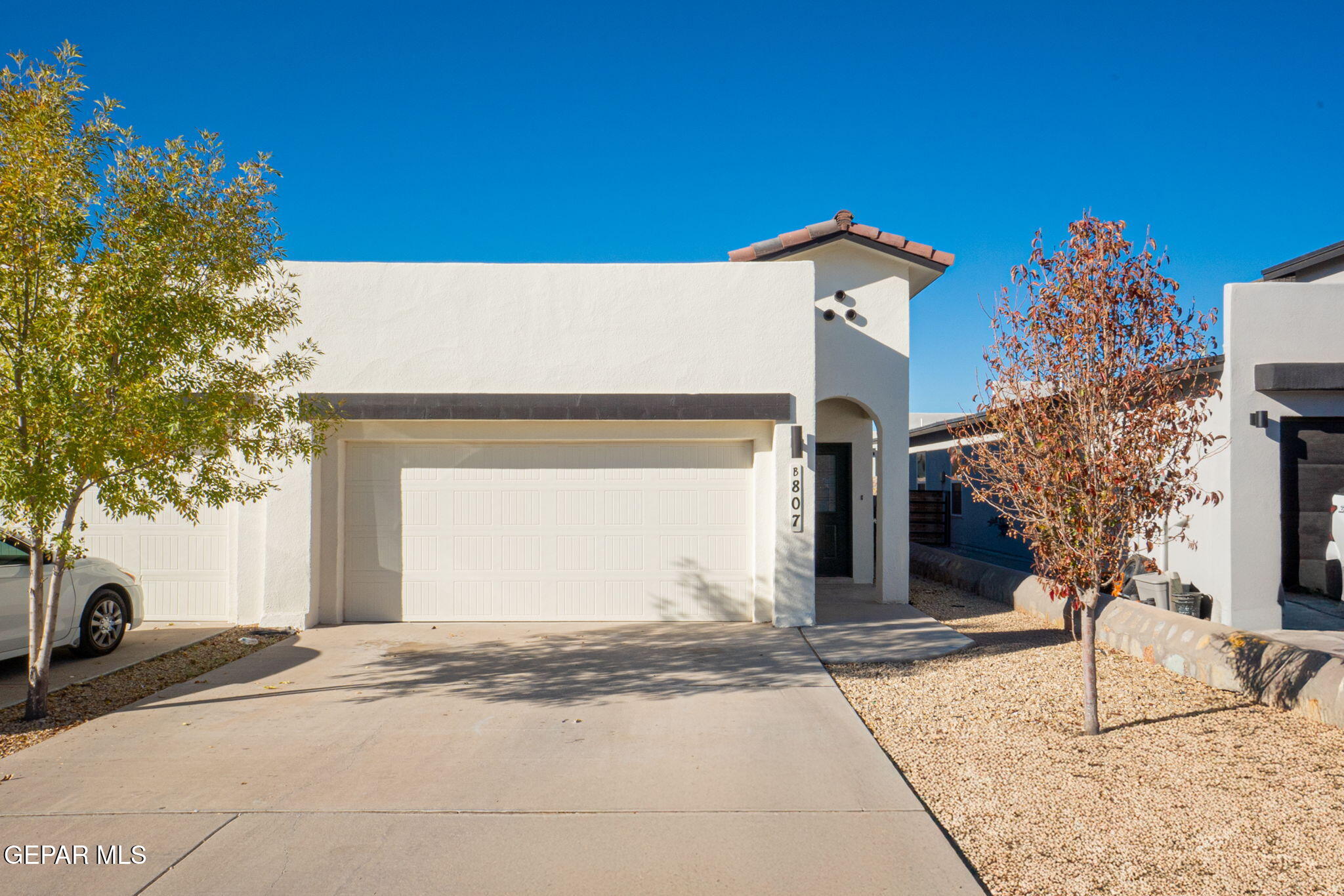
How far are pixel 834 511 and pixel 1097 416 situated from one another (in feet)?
26.3

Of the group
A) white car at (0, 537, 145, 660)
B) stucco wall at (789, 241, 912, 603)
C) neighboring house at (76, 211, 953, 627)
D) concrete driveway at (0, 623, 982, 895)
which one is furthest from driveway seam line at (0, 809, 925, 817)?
stucco wall at (789, 241, 912, 603)

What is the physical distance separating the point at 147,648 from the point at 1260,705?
10087 millimetres

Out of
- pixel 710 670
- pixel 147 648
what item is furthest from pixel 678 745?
pixel 147 648

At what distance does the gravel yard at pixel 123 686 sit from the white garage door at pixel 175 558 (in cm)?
67

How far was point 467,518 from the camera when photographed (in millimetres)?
9633

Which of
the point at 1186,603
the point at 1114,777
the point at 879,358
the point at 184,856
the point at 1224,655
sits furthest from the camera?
the point at 879,358

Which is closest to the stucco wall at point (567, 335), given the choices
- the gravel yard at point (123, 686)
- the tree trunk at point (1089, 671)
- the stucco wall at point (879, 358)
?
the gravel yard at point (123, 686)

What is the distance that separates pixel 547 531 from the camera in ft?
31.7

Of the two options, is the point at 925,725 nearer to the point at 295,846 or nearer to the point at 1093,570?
the point at 1093,570

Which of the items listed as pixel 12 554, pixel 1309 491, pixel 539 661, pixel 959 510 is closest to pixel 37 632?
pixel 12 554

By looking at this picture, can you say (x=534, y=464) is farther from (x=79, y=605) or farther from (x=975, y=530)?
(x=975, y=530)

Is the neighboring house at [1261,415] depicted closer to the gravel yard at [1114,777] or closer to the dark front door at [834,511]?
the gravel yard at [1114,777]

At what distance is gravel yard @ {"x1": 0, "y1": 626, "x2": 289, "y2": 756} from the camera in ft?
18.9

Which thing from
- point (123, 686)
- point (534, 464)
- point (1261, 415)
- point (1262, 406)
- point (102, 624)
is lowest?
point (123, 686)
